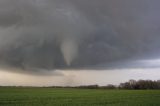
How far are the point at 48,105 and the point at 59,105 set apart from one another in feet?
4.49

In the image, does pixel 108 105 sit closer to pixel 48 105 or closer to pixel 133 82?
pixel 48 105

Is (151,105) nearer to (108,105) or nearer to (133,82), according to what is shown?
(108,105)

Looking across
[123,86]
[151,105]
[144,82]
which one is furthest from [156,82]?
[151,105]

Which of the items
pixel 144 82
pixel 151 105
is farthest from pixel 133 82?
pixel 151 105

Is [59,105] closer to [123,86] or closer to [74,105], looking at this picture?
[74,105]

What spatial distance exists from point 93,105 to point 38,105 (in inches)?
260

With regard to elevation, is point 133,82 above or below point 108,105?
above

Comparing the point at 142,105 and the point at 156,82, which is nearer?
the point at 142,105

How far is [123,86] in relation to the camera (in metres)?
149

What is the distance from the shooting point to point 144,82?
472 feet

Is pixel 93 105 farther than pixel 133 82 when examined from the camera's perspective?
No

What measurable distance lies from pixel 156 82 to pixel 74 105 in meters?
122

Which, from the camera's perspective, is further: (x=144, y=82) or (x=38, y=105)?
(x=144, y=82)

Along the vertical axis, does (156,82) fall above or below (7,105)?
above
